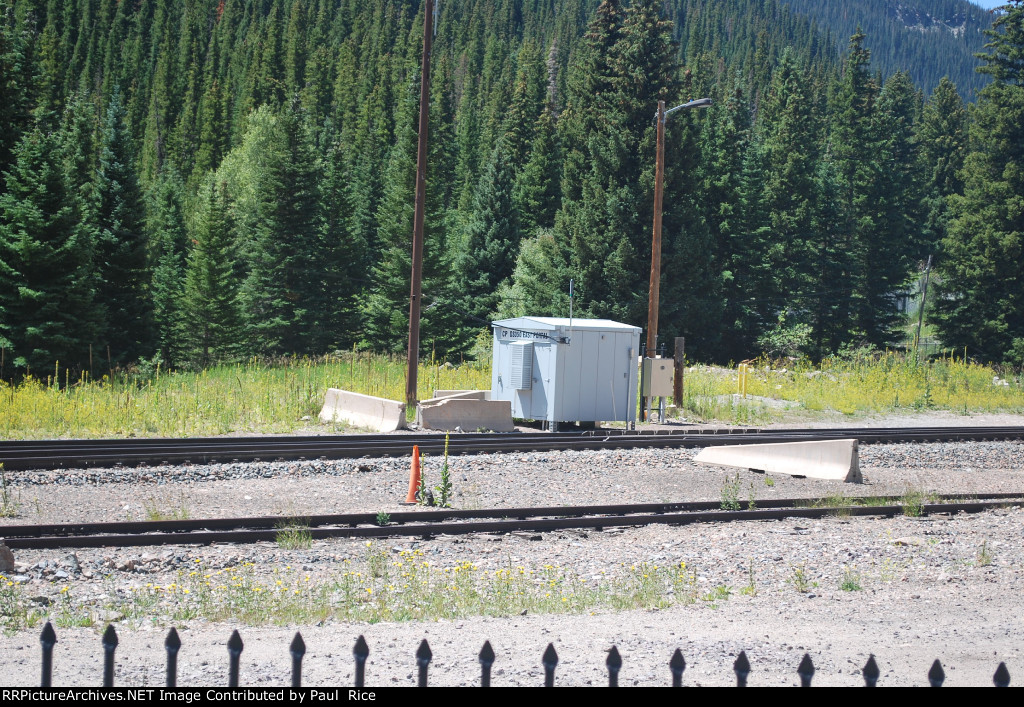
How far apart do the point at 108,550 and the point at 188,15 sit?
6287 inches

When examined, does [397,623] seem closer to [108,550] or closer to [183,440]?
[108,550]

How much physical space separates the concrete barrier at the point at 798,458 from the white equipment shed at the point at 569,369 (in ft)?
14.5

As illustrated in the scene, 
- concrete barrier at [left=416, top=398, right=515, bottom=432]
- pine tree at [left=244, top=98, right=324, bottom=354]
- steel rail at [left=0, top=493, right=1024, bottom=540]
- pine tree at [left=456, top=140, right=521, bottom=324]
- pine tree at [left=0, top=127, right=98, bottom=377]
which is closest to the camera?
steel rail at [left=0, top=493, right=1024, bottom=540]

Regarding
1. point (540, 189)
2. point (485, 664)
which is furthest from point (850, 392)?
point (540, 189)

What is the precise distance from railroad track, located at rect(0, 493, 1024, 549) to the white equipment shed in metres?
7.87

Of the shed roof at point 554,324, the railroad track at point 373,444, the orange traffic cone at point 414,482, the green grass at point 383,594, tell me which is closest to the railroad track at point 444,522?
the orange traffic cone at point 414,482

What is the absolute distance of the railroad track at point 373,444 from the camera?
14.4 meters

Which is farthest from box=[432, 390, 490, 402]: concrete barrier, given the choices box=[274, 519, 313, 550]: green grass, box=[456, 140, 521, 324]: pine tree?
box=[456, 140, 521, 324]: pine tree

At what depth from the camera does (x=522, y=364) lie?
20.7 m

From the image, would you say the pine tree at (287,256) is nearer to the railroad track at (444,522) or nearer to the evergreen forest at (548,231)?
the evergreen forest at (548,231)

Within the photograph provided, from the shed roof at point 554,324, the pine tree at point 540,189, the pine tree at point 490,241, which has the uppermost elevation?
the pine tree at point 540,189

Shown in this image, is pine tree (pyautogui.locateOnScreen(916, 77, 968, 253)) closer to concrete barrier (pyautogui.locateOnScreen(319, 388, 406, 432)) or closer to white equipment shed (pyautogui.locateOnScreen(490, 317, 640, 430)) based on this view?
white equipment shed (pyautogui.locateOnScreen(490, 317, 640, 430))

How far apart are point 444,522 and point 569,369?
9.16 meters

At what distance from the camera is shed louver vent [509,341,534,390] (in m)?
20.6
